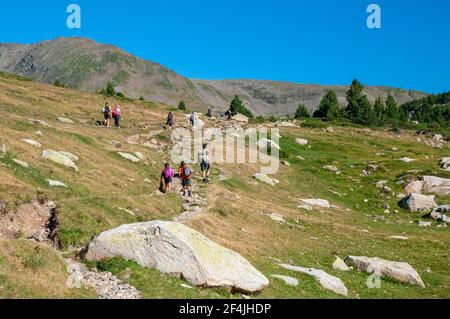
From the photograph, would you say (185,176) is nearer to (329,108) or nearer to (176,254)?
(176,254)

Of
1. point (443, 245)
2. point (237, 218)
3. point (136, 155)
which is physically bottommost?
point (443, 245)

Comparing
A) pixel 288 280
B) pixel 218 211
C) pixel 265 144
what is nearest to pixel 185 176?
pixel 218 211

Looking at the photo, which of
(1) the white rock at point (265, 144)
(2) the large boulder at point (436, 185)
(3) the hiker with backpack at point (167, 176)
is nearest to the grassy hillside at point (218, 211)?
(3) the hiker with backpack at point (167, 176)

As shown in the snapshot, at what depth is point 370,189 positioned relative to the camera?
221 feet

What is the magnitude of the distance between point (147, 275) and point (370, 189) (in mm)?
53193

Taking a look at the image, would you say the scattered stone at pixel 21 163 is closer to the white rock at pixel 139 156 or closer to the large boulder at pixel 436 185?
the white rock at pixel 139 156

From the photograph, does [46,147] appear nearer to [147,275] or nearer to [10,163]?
[10,163]

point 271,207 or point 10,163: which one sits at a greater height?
point 10,163

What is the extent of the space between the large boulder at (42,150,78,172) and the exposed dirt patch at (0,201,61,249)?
9.68 m

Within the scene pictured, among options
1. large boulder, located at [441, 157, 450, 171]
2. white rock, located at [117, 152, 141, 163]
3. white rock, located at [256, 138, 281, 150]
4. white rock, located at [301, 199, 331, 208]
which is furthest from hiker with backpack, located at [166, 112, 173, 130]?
large boulder, located at [441, 157, 450, 171]

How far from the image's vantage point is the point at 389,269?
3042 centimetres

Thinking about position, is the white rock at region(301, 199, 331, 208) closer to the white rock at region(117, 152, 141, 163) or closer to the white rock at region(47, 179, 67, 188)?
the white rock at region(117, 152, 141, 163)

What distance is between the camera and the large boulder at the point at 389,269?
1175 inches

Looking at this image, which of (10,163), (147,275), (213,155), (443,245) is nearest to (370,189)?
(213,155)
